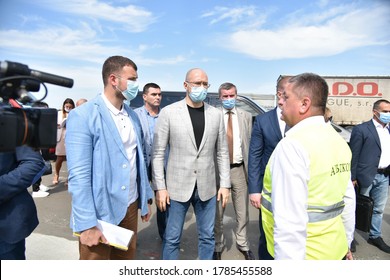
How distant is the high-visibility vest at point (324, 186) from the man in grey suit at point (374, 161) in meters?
2.40

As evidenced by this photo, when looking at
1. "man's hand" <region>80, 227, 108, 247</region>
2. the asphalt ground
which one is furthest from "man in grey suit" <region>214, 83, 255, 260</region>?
"man's hand" <region>80, 227, 108, 247</region>

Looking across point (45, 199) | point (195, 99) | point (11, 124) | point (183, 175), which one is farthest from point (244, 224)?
point (45, 199)

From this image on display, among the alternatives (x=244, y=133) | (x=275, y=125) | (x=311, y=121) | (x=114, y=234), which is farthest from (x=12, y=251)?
(x=244, y=133)

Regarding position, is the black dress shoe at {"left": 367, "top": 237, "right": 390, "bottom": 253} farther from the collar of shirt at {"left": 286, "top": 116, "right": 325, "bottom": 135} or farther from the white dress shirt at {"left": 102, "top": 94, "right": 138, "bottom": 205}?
the white dress shirt at {"left": 102, "top": 94, "right": 138, "bottom": 205}

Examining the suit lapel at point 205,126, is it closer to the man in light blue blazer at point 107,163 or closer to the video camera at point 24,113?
the man in light blue blazer at point 107,163

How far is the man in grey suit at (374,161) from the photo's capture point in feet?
11.9

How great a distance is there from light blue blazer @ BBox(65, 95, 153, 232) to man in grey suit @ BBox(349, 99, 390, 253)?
291 cm

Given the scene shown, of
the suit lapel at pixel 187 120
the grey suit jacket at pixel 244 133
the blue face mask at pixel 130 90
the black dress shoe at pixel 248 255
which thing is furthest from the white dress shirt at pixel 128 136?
the black dress shoe at pixel 248 255

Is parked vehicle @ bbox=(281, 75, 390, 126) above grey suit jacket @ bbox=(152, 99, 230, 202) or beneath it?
above

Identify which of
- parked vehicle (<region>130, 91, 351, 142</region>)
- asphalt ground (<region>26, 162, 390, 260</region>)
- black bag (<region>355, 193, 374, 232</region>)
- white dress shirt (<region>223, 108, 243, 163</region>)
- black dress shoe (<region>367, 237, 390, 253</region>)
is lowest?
asphalt ground (<region>26, 162, 390, 260</region>)

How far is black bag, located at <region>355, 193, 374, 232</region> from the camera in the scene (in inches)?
134

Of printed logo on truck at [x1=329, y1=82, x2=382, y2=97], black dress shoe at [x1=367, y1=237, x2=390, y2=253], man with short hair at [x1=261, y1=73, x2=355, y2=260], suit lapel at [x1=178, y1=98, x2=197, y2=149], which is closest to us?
man with short hair at [x1=261, y1=73, x2=355, y2=260]

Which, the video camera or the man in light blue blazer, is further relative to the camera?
the man in light blue blazer

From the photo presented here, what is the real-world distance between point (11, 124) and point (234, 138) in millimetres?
2509
